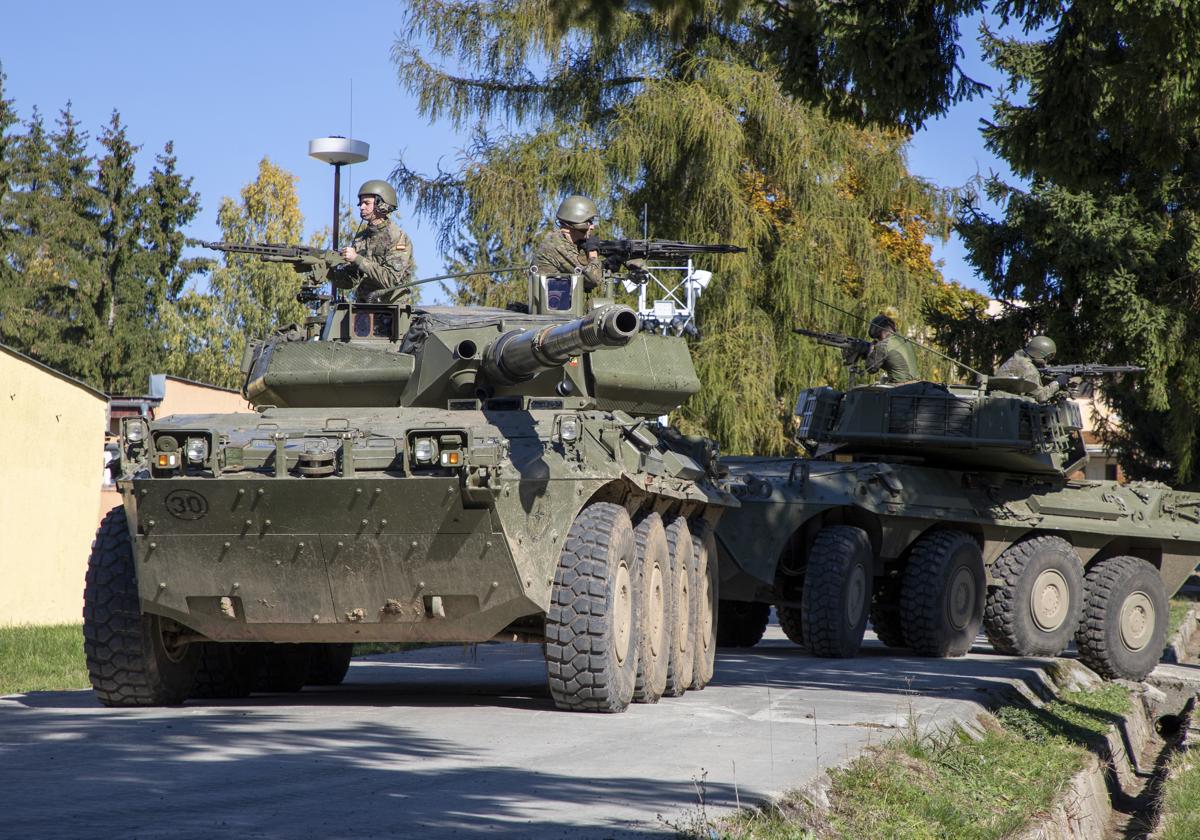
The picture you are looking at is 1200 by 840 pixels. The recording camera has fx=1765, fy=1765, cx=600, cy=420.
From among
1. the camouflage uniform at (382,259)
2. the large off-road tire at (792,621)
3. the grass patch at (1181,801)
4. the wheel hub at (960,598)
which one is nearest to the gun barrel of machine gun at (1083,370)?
the wheel hub at (960,598)

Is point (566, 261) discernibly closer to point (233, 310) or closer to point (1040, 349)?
point (1040, 349)

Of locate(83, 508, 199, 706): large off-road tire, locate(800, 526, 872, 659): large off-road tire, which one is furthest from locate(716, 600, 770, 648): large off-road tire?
locate(83, 508, 199, 706): large off-road tire

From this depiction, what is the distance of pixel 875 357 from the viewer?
17656mm

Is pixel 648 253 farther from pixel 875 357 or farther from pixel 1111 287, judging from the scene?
pixel 1111 287

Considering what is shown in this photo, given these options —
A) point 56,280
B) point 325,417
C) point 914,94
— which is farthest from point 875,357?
point 56,280

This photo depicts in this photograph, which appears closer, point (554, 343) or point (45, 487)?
point (554, 343)

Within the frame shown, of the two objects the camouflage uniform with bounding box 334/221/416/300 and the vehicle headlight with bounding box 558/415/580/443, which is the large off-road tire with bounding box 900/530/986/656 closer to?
the camouflage uniform with bounding box 334/221/416/300

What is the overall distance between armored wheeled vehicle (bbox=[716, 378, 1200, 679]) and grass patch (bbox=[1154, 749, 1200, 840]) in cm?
465

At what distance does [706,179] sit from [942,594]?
1075 cm

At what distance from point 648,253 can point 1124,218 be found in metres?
11.9

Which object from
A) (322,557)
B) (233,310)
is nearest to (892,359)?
(322,557)

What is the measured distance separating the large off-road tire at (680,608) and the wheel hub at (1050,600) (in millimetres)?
5367

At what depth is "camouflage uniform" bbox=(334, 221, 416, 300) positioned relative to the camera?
480 inches

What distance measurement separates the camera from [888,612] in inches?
667
